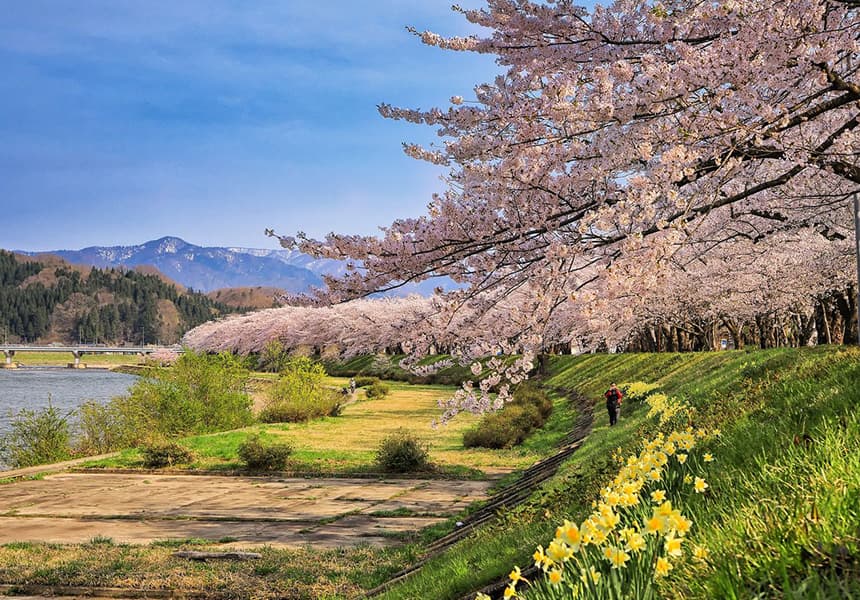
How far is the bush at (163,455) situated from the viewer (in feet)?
64.2

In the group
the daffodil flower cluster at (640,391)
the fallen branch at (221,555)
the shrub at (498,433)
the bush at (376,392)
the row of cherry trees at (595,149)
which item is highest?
the row of cherry trees at (595,149)

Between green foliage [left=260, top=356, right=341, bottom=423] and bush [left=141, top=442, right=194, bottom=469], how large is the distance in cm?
1024

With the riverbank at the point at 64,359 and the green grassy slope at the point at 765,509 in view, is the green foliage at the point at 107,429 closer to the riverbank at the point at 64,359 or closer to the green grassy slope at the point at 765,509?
the green grassy slope at the point at 765,509

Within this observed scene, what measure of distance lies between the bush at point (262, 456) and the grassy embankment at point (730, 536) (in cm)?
818

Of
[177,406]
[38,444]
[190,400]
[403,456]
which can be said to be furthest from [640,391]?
[38,444]

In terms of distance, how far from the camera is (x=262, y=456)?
19.2 metres

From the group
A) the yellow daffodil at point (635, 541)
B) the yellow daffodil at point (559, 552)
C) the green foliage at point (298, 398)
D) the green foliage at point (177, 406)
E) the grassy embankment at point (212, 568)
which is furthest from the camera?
the green foliage at point (298, 398)

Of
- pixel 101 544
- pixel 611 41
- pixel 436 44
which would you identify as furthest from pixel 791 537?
pixel 101 544

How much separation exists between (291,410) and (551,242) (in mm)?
24925

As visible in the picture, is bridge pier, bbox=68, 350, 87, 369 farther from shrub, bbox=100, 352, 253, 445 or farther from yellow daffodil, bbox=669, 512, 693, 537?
yellow daffodil, bbox=669, 512, 693, 537

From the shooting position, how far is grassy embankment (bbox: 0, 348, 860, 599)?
8.63 feet

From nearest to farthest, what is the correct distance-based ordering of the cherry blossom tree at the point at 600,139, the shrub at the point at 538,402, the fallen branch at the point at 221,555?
the cherry blossom tree at the point at 600,139 < the fallen branch at the point at 221,555 < the shrub at the point at 538,402

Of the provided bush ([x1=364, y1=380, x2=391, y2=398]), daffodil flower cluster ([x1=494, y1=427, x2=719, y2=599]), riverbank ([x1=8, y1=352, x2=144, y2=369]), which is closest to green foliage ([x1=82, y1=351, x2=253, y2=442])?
bush ([x1=364, y1=380, x2=391, y2=398])

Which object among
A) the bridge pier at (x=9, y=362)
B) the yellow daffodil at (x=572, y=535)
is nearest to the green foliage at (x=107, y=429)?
the yellow daffodil at (x=572, y=535)
